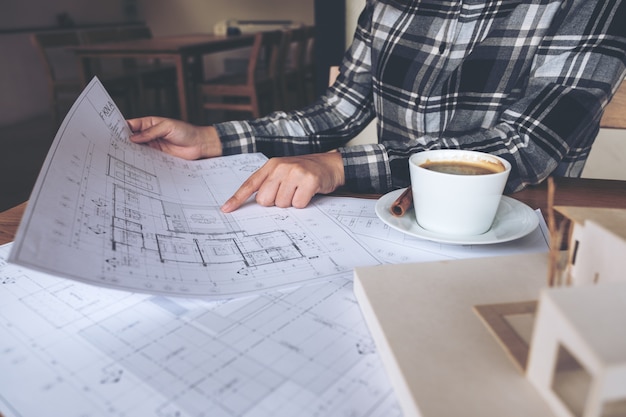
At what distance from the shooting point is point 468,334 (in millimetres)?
345

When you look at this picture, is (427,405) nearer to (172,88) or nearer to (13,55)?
(172,88)

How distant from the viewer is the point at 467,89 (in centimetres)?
90

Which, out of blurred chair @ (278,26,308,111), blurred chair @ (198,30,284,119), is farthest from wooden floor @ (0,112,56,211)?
blurred chair @ (278,26,308,111)

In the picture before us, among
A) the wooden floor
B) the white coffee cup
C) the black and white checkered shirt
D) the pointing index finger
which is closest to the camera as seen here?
the white coffee cup

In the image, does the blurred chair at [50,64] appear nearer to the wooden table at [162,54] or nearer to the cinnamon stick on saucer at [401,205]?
the wooden table at [162,54]

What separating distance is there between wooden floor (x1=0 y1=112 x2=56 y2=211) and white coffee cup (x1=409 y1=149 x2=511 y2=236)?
7.80 feet

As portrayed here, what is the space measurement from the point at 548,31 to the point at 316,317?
667 millimetres

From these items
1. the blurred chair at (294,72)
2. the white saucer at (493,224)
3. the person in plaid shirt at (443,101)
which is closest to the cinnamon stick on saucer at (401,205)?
the white saucer at (493,224)

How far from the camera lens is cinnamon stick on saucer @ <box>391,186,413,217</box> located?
58cm

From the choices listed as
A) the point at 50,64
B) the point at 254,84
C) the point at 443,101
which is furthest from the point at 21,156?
the point at 443,101

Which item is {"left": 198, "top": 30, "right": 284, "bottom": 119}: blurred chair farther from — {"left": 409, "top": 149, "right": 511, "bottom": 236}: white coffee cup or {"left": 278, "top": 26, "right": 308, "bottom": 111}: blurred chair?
{"left": 409, "top": 149, "right": 511, "bottom": 236}: white coffee cup

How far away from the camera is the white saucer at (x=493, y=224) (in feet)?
1.68

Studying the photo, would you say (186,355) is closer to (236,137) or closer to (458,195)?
(458,195)

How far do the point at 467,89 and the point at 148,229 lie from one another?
0.65 meters
